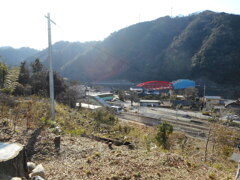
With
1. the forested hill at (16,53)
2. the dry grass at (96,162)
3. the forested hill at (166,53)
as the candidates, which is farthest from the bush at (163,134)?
the forested hill at (16,53)

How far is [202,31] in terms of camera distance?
233ft

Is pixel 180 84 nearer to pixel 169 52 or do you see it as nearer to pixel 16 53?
pixel 169 52

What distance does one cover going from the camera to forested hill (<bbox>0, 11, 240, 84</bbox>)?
5741 centimetres

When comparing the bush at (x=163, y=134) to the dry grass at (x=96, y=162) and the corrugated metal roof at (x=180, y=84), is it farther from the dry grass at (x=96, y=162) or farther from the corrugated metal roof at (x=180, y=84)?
the corrugated metal roof at (x=180, y=84)

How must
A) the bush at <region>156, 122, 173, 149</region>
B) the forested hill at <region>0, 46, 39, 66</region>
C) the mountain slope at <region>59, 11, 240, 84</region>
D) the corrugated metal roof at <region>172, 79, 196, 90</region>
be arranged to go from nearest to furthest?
the bush at <region>156, 122, 173, 149</region>, the corrugated metal roof at <region>172, 79, 196, 90</region>, the mountain slope at <region>59, 11, 240, 84</region>, the forested hill at <region>0, 46, 39, 66</region>

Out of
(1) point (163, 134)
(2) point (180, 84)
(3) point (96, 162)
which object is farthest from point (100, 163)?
(2) point (180, 84)

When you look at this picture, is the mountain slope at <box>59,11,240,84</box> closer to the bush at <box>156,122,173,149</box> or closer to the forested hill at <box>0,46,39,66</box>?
the forested hill at <box>0,46,39,66</box>

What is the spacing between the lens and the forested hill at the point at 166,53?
57406 millimetres

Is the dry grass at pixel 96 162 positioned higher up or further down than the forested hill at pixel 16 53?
further down

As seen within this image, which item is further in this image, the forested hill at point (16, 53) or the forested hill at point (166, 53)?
the forested hill at point (16, 53)

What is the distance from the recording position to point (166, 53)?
236ft

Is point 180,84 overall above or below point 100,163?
above

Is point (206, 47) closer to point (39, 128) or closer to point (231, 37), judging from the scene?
point (231, 37)

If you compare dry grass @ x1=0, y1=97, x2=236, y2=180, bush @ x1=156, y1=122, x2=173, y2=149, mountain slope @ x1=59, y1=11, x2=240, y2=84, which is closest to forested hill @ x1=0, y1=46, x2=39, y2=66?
mountain slope @ x1=59, y1=11, x2=240, y2=84
